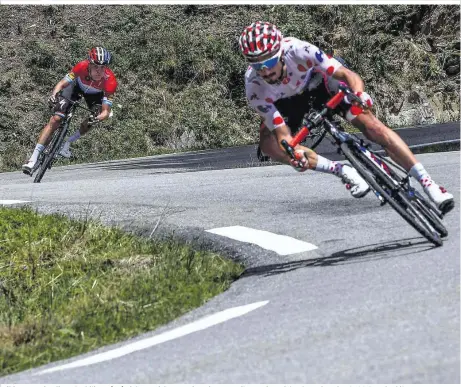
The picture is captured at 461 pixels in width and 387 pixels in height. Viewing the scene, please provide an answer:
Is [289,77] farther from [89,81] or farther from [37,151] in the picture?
[37,151]

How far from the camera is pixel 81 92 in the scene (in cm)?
1570

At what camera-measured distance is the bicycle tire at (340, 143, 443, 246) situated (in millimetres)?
7359

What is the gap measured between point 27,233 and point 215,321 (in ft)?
16.9

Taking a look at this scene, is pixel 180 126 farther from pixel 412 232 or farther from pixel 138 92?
pixel 412 232

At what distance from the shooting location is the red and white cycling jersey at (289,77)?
24.7 feet

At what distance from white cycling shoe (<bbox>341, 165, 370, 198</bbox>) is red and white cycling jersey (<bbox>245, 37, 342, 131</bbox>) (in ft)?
2.35

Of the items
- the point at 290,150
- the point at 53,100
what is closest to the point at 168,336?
the point at 290,150

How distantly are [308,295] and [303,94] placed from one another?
6.37 ft

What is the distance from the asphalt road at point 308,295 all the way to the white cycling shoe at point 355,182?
1.86 feet

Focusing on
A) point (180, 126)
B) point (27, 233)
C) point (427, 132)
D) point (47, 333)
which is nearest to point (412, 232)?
point (47, 333)

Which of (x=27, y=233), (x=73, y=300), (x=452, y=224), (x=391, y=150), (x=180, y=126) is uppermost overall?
(x=391, y=150)

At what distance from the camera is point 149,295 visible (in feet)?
24.8

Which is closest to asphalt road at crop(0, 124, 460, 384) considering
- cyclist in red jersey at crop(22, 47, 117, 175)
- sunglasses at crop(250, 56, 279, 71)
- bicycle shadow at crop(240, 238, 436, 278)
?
bicycle shadow at crop(240, 238, 436, 278)

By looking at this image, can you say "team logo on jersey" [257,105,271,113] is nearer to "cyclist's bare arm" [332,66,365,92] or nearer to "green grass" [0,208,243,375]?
"cyclist's bare arm" [332,66,365,92]
